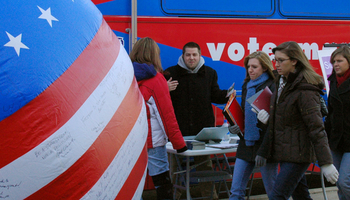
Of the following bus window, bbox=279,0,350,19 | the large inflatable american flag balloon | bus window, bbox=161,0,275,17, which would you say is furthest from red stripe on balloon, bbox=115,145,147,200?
bus window, bbox=279,0,350,19

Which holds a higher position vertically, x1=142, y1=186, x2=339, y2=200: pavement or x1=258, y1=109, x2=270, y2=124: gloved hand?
x1=258, y1=109, x2=270, y2=124: gloved hand

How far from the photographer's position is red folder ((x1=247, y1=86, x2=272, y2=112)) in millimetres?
3330

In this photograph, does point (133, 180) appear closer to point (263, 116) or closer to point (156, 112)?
point (156, 112)

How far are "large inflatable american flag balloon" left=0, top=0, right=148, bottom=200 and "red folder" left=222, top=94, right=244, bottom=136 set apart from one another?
5.40 ft

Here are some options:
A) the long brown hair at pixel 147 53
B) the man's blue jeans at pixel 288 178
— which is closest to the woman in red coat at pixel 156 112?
the long brown hair at pixel 147 53

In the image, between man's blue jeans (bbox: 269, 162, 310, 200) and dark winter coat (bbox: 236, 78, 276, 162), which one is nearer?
man's blue jeans (bbox: 269, 162, 310, 200)

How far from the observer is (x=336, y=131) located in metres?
3.65

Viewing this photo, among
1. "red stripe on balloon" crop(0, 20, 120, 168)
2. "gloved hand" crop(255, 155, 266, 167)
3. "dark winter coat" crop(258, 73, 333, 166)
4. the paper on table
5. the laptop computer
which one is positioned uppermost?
"red stripe on balloon" crop(0, 20, 120, 168)

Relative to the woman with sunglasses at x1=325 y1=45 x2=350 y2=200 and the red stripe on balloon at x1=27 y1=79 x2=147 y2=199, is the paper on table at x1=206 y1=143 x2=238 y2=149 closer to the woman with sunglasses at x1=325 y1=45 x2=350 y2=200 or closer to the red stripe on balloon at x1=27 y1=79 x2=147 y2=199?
the woman with sunglasses at x1=325 y1=45 x2=350 y2=200

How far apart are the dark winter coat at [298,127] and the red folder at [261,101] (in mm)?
190

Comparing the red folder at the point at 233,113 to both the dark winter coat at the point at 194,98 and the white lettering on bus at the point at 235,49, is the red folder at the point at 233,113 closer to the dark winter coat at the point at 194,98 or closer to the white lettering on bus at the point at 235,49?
the dark winter coat at the point at 194,98

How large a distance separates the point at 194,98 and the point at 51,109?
3135 mm

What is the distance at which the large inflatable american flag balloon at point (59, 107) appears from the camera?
1683 millimetres

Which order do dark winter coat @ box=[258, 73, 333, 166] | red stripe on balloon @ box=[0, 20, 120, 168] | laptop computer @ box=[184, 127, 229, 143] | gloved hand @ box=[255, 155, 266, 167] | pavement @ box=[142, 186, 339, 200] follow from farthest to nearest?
pavement @ box=[142, 186, 339, 200], laptop computer @ box=[184, 127, 229, 143], gloved hand @ box=[255, 155, 266, 167], dark winter coat @ box=[258, 73, 333, 166], red stripe on balloon @ box=[0, 20, 120, 168]
